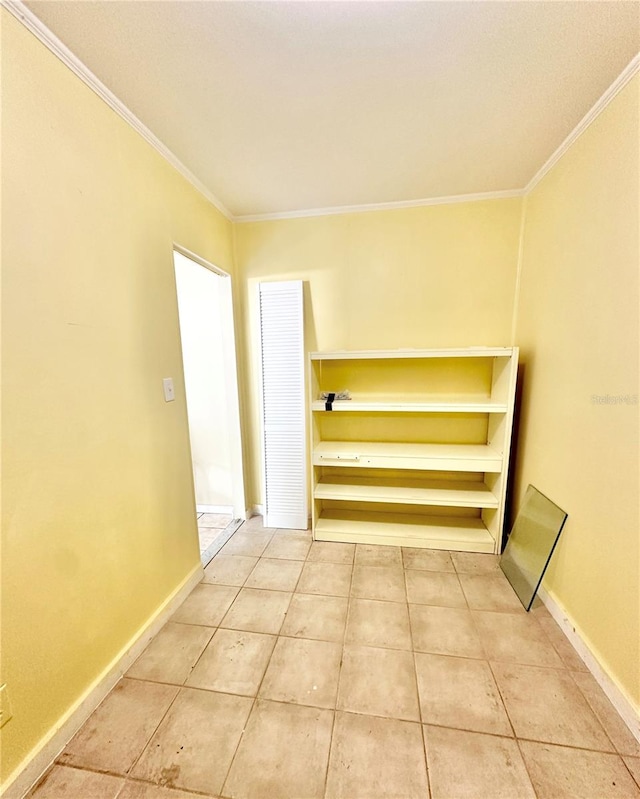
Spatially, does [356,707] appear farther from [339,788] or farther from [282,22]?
[282,22]

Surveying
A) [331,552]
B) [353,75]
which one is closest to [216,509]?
[331,552]

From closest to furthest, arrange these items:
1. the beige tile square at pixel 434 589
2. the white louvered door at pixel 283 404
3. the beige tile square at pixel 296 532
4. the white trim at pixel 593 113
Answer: the white trim at pixel 593 113 → the beige tile square at pixel 434 589 → the white louvered door at pixel 283 404 → the beige tile square at pixel 296 532

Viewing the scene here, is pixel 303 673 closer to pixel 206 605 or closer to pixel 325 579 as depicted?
pixel 325 579

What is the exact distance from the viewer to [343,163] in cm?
177

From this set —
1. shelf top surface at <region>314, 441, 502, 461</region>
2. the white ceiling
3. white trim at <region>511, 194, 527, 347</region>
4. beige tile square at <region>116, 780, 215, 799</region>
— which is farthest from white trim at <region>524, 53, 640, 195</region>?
beige tile square at <region>116, 780, 215, 799</region>

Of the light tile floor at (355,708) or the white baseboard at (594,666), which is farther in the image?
the white baseboard at (594,666)

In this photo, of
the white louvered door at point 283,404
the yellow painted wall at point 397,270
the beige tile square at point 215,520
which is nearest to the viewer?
the yellow painted wall at point 397,270

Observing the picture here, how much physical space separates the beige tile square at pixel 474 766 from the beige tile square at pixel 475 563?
956mm

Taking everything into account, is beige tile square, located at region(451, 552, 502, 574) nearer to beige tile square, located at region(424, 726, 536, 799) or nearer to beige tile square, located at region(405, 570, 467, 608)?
beige tile square, located at region(405, 570, 467, 608)

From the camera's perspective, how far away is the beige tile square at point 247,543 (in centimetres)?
225

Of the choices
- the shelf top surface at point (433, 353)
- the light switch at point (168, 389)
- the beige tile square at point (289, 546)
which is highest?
the shelf top surface at point (433, 353)

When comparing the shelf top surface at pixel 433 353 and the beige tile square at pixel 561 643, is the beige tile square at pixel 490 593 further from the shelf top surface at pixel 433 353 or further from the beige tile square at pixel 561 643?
the shelf top surface at pixel 433 353

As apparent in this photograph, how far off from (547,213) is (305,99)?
153cm

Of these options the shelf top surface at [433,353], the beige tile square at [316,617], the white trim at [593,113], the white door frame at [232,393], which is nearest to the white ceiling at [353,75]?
the white trim at [593,113]
